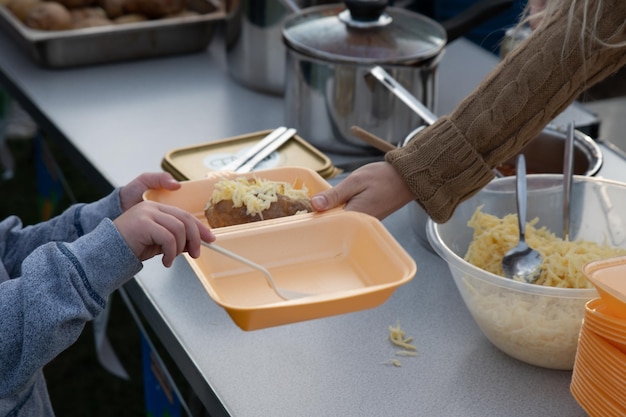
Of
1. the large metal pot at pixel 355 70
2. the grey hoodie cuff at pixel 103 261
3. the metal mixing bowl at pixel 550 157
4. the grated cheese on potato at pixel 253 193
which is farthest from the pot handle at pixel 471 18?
the grey hoodie cuff at pixel 103 261

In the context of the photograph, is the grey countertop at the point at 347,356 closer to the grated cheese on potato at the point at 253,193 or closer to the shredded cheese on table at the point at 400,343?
the shredded cheese on table at the point at 400,343

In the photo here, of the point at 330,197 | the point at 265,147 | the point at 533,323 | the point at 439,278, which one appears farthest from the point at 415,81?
the point at 533,323

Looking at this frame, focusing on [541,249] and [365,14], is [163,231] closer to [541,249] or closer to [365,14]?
[541,249]

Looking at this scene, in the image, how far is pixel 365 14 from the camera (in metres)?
1.56

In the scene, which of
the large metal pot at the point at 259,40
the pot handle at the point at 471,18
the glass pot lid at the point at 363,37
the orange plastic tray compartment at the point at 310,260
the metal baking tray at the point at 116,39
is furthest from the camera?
the metal baking tray at the point at 116,39

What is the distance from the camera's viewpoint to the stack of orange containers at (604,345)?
0.86m

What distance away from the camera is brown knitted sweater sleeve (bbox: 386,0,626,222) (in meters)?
1.13

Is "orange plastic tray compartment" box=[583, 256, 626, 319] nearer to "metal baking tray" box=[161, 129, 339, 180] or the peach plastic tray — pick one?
the peach plastic tray

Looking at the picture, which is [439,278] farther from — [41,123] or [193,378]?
[41,123]

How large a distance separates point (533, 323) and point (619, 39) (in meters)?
0.38

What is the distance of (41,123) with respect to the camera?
181cm

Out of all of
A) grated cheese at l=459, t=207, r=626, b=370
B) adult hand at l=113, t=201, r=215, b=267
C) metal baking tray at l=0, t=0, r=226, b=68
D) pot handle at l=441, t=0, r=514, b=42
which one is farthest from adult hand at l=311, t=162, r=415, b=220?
metal baking tray at l=0, t=0, r=226, b=68

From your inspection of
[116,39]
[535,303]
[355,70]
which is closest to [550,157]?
[355,70]

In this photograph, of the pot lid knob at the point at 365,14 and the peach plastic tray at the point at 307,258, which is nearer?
the peach plastic tray at the point at 307,258
